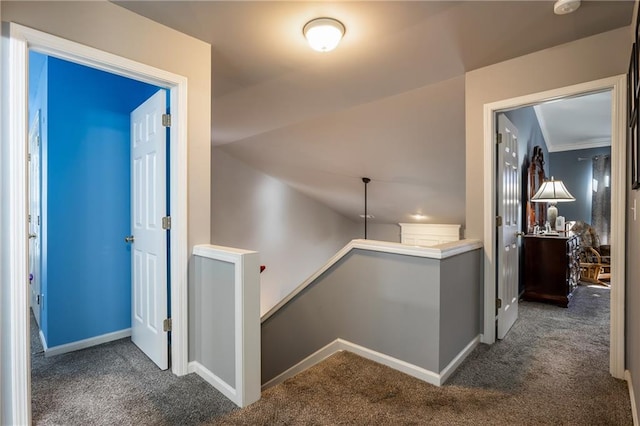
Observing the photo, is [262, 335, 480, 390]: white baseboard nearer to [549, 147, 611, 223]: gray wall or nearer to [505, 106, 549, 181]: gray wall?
[505, 106, 549, 181]: gray wall

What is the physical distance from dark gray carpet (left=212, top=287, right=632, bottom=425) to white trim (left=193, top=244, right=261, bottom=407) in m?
0.10

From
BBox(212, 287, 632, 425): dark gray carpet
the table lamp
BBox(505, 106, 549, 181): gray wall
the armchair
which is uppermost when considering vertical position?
BBox(505, 106, 549, 181): gray wall

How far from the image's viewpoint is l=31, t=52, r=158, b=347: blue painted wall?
241 centimetres

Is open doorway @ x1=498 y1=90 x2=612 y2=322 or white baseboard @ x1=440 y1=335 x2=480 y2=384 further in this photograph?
open doorway @ x1=498 y1=90 x2=612 y2=322

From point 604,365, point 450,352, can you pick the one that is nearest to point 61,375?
point 450,352

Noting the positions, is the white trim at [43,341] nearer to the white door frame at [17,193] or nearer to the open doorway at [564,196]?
the white door frame at [17,193]

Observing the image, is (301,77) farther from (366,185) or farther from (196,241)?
(366,185)

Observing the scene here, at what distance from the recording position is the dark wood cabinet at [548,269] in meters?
3.52

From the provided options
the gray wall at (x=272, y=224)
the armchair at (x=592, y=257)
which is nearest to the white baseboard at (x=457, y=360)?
the armchair at (x=592, y=257)

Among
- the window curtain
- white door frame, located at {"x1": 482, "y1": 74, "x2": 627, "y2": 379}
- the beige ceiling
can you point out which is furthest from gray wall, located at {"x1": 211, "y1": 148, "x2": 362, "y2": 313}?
white door frame, located at {"x1": 482, "y1": 74, "x2": 627, "y2": 379}

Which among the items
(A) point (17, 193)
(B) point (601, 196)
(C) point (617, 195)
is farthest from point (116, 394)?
(B) point (601, 196)

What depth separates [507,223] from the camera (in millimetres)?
2836

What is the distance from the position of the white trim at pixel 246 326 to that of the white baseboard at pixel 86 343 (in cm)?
138

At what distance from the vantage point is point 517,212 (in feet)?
10.4
